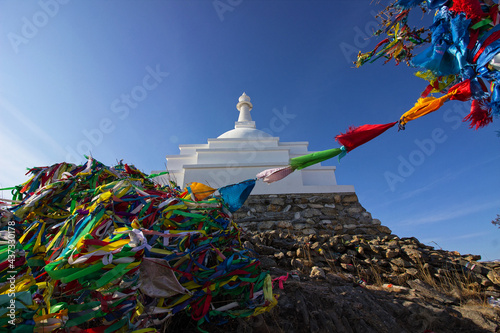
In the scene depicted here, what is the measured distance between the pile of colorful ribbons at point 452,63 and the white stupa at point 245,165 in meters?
4.10

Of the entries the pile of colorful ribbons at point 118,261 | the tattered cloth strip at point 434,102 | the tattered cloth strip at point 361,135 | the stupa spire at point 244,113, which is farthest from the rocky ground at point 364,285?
the stupa spire at point 244,113

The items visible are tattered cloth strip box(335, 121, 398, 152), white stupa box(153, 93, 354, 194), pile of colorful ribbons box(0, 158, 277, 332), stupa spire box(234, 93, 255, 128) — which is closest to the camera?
pile of colorful ribbons box(0, 158, 277, 332)

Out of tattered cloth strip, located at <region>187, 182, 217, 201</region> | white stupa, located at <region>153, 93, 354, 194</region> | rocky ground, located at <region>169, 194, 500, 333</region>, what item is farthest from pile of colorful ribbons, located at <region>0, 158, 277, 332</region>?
white stupa, located at <region>153, 93, 354, 194</region>

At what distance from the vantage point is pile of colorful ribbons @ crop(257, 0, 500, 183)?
190cm

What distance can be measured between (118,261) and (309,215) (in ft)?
18.3

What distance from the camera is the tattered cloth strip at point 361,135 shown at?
7.11ft

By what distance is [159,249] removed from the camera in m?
1.33

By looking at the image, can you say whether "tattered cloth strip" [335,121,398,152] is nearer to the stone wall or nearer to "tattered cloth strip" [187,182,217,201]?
"tattered cloth strip" [187,182,217,201]

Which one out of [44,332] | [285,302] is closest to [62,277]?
[44,332]

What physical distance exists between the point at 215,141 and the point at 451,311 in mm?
8072

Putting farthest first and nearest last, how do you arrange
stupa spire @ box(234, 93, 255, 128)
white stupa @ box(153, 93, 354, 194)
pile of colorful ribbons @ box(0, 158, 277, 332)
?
stupa spire @ box(234, 93, 255, 128), white stupa @ box(153, 93, 354, 194), pile of colorful ribbons @ box(0, 158, 277, 332)

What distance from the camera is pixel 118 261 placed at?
1.05m

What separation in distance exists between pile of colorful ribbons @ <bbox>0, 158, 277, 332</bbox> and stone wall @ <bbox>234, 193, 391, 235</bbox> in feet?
13.2

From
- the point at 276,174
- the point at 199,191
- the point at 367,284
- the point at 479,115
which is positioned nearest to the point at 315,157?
the point at 276,174
